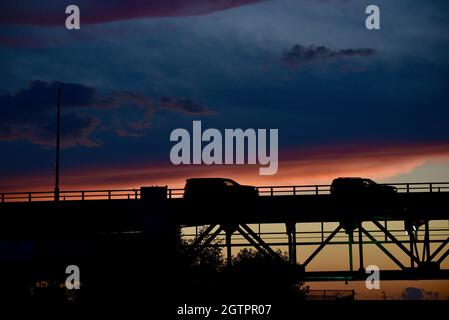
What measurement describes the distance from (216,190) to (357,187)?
28.4ft

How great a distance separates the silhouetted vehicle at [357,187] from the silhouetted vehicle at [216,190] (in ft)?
16.3

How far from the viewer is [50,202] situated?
167ft

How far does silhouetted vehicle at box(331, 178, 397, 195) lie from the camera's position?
48594mm

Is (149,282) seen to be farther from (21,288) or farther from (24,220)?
(21,288)

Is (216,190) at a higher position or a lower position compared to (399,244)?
higher

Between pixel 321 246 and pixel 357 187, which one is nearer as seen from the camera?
pixel 321 246

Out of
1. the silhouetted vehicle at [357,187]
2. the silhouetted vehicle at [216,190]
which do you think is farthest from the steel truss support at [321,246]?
the silhouetted vehicle at [216,190]

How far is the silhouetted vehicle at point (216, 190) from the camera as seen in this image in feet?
159

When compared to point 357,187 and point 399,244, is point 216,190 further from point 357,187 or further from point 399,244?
point 399,244

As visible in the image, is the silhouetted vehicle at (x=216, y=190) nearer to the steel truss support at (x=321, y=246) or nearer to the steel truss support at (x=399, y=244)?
the steel truss support at (x=321, y=246)

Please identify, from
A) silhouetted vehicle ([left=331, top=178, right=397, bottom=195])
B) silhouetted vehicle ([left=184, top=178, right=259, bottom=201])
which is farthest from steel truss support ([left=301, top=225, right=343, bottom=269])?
silhouetted vehicle ([left=184, top=178, right=259, bottom=201])

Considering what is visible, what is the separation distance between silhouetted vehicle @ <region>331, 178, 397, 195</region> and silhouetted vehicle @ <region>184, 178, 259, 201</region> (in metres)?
4.96

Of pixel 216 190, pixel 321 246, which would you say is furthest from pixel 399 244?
pixel 216 190

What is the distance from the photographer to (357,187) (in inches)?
1928
